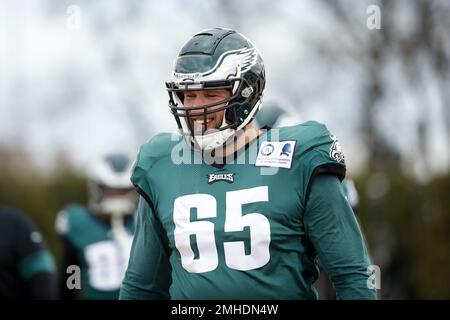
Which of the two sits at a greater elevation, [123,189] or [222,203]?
[222,203]

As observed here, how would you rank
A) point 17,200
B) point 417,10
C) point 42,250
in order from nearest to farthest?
point 42,250 → point 17,200 → point 417,10

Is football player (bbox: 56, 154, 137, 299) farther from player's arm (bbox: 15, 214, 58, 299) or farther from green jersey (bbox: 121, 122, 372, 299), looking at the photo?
green jersey (bbox: 121, 122, 372, 299)

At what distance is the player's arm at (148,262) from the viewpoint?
4117 millimetres

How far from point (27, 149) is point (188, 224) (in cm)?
1653

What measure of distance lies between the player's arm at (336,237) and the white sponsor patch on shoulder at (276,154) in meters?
0.14

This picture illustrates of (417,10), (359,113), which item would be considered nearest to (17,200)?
(359,113)

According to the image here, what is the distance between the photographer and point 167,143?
4172 mm

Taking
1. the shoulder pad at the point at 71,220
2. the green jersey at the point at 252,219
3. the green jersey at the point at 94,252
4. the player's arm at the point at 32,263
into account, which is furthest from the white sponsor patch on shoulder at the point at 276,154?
the shoulder pad at the point at 71,220

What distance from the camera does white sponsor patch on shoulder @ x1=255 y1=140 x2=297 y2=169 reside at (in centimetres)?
387

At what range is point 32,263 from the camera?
20.8 feet

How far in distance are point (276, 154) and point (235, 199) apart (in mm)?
228

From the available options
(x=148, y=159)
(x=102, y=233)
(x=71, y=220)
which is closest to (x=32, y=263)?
(x=102, y=233)

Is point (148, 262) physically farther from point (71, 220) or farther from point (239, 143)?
point (71, 220)

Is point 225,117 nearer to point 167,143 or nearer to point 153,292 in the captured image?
point 167,143
